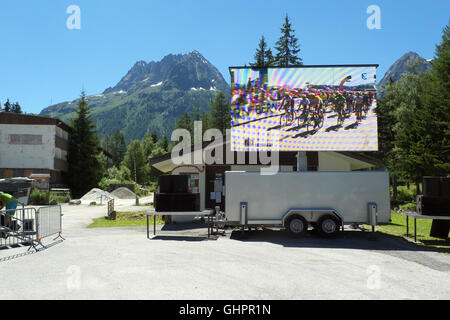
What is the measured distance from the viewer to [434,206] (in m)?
12.6

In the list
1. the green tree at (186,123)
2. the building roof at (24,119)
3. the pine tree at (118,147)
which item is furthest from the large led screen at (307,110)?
the pine tree at (118,147)

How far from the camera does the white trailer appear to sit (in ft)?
44.3

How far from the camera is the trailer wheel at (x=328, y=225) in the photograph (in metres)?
13.6

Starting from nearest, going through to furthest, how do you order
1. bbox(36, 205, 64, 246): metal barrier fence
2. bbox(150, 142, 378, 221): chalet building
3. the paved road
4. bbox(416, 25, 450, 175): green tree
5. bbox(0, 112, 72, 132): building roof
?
the paved road, bbox(36, 205, 64, 246): metal barrier fence, bbox(150, 142, 378, 221): chalet building, bbox(416, 25, 450, 175): green tree, bbox(0, 112, 72, 132): building roof

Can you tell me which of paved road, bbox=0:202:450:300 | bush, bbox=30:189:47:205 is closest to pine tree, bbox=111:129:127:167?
bush, bbox=30:189:47:205

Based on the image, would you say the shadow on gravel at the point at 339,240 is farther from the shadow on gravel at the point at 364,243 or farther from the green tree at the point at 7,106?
the green tree at the point at 7,106

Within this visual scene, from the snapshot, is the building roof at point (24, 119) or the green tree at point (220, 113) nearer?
the building roof at point (24, 119)

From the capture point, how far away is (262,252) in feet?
35.1

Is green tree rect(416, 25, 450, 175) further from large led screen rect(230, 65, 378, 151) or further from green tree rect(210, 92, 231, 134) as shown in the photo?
green tree rect(210, 92, 231, 134)

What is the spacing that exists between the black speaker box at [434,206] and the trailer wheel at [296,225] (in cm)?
431

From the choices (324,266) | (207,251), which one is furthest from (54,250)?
(324,266)

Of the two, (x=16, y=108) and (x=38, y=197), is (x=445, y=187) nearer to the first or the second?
(x=38, y=197)

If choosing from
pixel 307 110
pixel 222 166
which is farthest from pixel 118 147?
pixel 307 110

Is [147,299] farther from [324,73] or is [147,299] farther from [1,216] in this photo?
[324,73]
